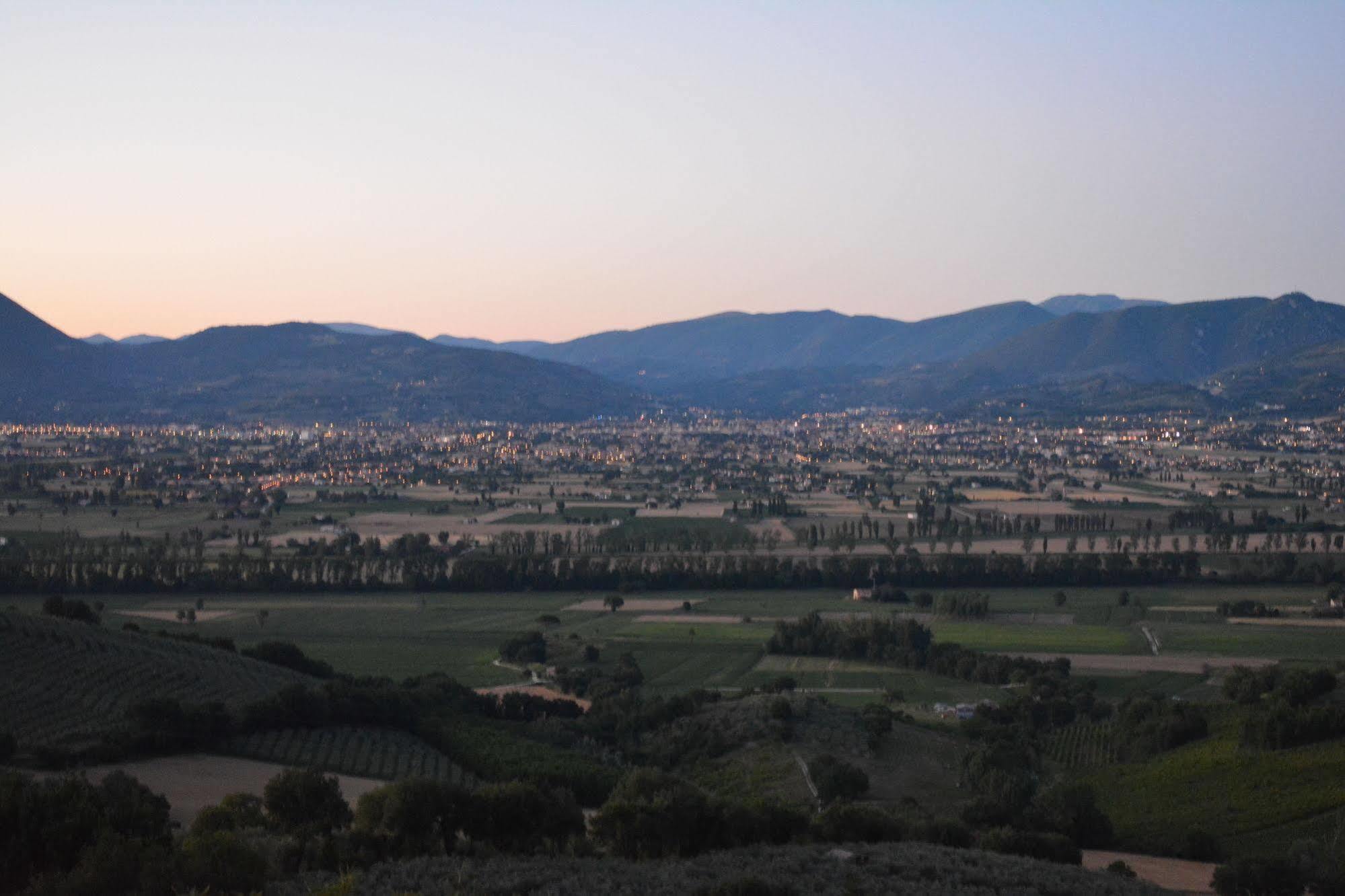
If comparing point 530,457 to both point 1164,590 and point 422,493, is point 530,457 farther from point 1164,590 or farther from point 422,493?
point 1164,590

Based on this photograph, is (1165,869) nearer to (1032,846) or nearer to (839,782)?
(1032,846)

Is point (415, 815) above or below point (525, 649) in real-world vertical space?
above

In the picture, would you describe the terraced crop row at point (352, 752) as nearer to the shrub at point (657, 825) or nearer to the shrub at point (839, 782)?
the shrub at point (839, 782)

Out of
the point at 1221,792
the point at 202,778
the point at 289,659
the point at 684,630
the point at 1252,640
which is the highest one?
the point at 289,659

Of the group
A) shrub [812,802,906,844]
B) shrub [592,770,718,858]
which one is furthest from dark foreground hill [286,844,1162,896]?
shrub [812,802,906,844]

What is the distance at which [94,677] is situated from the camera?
123 ft

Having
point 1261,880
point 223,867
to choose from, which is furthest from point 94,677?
point 1261,880

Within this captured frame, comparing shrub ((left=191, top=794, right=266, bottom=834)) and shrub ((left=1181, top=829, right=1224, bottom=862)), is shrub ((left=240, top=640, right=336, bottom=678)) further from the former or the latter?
shrub ((left=1181, top=829, right=1224, bottom=862))

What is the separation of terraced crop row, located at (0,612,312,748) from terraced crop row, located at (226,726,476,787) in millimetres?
2278

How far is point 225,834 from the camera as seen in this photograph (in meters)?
17.4

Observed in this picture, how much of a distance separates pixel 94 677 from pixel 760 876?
25.1 m

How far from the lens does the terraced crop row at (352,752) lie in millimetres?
32562

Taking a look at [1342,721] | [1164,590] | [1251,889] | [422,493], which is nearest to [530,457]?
[422,493]

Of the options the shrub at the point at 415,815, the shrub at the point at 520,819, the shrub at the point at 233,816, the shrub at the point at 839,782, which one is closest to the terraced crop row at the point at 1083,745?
the shrub at the point at 839,782
